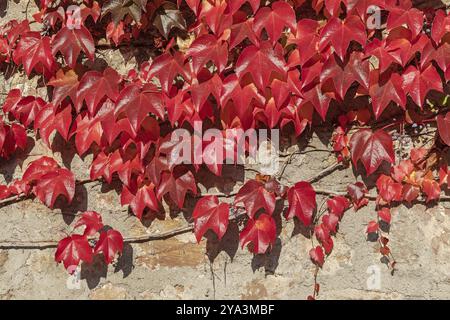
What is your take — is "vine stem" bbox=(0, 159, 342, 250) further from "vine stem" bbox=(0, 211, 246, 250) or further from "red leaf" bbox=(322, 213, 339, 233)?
"red leaf" bbox=(322, 213, 339, 233)

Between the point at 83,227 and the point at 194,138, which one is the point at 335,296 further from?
the point at 83,227

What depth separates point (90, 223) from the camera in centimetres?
198

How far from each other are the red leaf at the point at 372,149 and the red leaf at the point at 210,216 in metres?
0.53

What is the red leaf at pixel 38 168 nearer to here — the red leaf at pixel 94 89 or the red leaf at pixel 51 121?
the red leaf at pixel 51 121

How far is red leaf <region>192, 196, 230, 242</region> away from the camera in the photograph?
74.2 inches

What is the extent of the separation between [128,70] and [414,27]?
1111mm

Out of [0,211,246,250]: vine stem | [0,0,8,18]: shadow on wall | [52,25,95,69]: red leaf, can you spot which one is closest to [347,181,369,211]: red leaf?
[0,211,246,250]: vine stem

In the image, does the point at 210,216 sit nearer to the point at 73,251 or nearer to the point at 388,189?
the point at 73,251

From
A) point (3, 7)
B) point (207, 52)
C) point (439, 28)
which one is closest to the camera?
point (439, 28)

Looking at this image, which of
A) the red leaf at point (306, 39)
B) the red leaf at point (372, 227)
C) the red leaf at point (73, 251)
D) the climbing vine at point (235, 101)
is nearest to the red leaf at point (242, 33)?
the climbing vine at point (235, 101)

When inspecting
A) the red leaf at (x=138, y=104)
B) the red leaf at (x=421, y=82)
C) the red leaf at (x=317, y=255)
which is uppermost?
the red leaf at (x=421, y=82)

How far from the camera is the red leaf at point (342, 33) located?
68.1 inches

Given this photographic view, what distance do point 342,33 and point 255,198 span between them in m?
0.67

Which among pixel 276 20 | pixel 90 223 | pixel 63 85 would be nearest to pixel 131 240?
pixel 90 223
